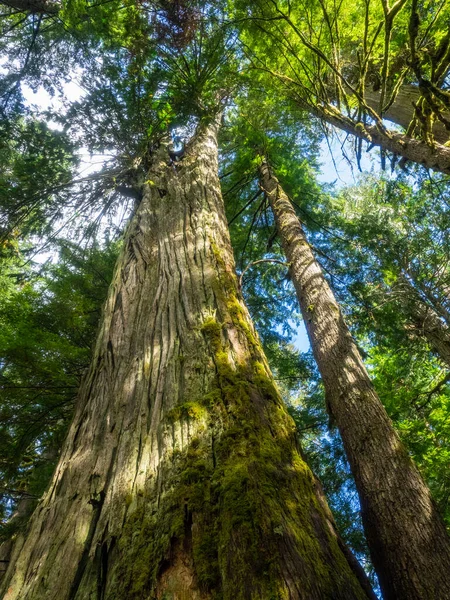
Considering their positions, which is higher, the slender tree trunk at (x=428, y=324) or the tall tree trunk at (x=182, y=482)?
the slender tree trunk at (x=428, y=324)

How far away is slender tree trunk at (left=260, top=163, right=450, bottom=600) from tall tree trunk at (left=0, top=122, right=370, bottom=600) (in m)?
1.28

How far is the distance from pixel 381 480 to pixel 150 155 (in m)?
4.81

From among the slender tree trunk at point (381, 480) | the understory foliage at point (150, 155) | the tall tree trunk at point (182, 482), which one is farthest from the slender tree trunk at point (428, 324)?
the tall tree trunk at point (182, 482)

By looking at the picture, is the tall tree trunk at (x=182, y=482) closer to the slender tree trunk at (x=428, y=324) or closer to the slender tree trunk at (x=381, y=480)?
the slender tree trunk at (x=381, y=480)

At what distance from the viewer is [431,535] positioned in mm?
2254

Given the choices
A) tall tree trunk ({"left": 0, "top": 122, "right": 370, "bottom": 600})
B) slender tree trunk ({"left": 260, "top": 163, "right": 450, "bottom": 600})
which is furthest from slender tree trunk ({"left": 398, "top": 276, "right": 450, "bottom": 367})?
tall tree trunk ({"left": 0, "top": 122, "right": 370, "bottom": 600})

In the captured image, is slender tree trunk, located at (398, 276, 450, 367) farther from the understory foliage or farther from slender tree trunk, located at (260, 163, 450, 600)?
slender tree trunk, located at (260, 163, 450, 600)

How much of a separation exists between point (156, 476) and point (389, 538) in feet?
6.13

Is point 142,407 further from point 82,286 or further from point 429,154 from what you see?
A: point 82,286

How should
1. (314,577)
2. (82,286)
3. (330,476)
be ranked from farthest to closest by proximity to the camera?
(330,476)
(82,286)
(314,577)

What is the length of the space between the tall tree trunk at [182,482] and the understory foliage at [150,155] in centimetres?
297

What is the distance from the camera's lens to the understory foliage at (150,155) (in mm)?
4793

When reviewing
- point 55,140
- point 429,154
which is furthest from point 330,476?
point 55,140

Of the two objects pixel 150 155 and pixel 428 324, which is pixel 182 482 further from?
pixel 428 324
